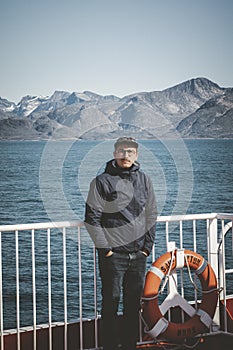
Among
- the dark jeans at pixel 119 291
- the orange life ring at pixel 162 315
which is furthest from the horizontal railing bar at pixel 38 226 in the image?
the orange life ring at pixel 162 315

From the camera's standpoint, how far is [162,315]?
4.37 meters

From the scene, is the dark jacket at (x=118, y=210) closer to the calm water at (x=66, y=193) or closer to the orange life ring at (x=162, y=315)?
the orange life ring at (x=162, y=315)

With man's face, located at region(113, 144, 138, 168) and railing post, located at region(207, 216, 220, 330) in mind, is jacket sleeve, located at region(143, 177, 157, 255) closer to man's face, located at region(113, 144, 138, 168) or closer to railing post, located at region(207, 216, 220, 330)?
man's face, located at region(113, 144, 138, 168)

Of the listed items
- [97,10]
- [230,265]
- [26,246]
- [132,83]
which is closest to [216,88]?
Answer: [132,83]

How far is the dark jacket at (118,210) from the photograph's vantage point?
161 inches

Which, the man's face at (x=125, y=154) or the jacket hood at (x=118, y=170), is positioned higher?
the man's face at (x=125, y=154)

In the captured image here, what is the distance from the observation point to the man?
411cm

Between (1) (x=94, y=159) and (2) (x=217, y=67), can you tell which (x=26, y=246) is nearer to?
(1) (x=94, y=159)

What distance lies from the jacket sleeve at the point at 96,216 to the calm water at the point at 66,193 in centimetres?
1420

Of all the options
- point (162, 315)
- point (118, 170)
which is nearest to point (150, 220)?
point (118, 170)

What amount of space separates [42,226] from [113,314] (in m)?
0.69

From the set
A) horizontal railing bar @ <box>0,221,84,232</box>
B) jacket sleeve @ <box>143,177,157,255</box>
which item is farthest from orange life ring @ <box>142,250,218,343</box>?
horizontal railing bar @ <box>0,221,84,232</box>

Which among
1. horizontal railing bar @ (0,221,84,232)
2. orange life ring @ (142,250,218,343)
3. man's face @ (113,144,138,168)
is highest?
man's face @ (113,144,138,168)

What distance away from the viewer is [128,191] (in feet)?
13.7
